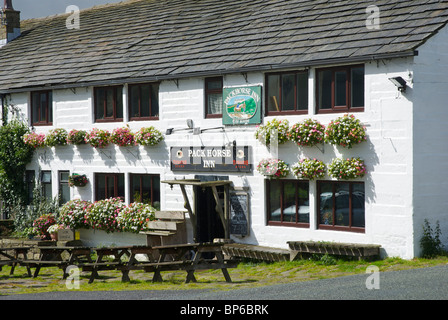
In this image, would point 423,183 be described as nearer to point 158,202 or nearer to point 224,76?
point 224,76

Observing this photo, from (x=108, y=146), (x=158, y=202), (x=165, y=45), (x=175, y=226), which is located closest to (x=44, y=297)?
(x=175, y=226)

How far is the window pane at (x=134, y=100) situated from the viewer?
22.6 m

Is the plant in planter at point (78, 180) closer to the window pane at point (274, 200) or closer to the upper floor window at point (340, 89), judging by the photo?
the window pane at point (274, 200)

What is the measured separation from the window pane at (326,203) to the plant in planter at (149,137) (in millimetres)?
5525

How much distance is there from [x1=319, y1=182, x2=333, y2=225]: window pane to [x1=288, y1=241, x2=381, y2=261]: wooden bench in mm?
801

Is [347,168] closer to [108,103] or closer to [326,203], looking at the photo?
[326,203]

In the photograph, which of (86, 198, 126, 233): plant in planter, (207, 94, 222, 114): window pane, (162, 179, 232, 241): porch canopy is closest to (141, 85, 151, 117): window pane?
(207, 94, 222, 114): window pane

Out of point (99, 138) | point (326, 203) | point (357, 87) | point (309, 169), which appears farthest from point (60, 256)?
point (357, 87)

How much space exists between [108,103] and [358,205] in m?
9.42

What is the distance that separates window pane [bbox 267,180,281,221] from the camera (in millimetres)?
19391

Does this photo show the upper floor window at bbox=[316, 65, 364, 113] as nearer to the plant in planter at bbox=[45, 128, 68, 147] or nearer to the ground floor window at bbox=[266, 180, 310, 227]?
the ground floor window at bbox=[266, 180, 310, 227]
